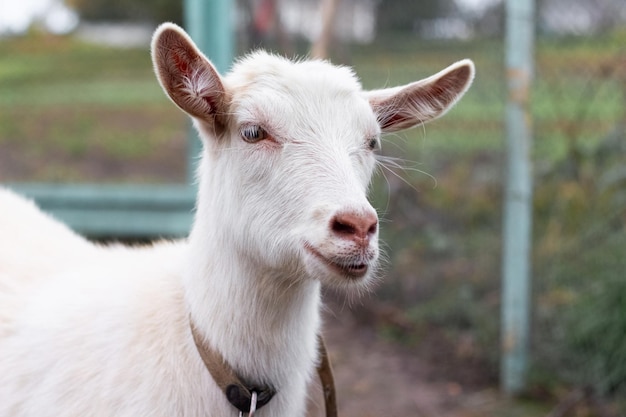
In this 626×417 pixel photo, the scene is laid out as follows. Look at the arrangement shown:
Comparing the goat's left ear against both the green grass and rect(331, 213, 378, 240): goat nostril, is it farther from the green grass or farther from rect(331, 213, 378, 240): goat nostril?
the green grass

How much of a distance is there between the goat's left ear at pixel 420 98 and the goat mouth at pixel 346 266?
721mm

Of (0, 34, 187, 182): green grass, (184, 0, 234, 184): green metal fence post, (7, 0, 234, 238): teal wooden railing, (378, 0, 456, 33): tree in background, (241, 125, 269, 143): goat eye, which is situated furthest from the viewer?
(0, 34, 187, 182): green grass

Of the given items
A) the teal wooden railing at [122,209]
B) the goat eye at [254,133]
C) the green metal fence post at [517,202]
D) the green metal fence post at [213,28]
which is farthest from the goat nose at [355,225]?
the teal wooden railing at [122,209]

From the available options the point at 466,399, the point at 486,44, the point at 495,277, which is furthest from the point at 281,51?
the point at 466,399

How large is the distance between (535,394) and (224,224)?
3218mm

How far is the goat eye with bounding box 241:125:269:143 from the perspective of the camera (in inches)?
103

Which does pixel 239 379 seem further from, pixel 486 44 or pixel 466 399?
pixel 486 44

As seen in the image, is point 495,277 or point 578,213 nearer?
point 578,213

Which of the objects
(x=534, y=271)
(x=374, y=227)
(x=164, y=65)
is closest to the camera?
(x=374, y=227)

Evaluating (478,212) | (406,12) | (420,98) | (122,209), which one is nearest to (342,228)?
(420,98)

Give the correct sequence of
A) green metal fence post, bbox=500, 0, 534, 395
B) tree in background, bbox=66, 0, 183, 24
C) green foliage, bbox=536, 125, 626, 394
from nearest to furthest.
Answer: green foliage, bbox=536, 125, 626, 394, green metal fence post, bbox=500, 0, 534, 395, tree in background, bbox=66, 0, 183, 24

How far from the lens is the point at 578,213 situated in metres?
5.32

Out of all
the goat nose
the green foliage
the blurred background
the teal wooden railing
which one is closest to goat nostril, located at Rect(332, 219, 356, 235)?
the goat nose

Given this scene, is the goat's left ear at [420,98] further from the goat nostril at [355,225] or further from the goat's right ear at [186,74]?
the goat nostril at [355,225]
